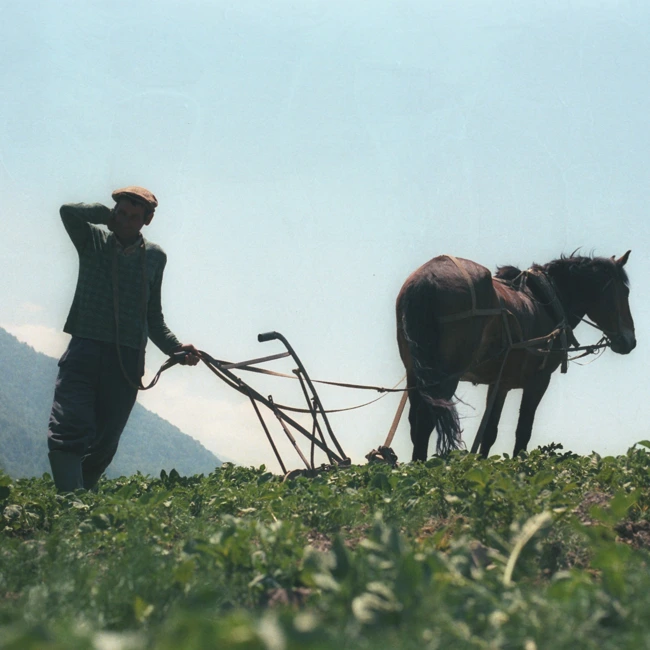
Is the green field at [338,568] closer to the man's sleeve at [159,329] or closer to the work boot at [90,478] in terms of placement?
the work boot at [90,478]

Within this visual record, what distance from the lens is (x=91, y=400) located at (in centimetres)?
616

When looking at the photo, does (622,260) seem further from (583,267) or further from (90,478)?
(90,478)

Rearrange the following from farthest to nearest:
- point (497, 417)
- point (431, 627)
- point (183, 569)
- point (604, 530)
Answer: point (497, 417), point (604, 530), point (183, 569), point (431, 627)

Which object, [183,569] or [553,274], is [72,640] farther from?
[553,274]

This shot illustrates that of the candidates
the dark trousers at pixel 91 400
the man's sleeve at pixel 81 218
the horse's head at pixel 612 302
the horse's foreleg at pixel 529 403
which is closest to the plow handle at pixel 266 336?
the dark trousers at pixel 91 400

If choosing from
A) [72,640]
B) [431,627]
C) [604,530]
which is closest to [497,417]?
[604,530]

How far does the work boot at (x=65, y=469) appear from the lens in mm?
5980

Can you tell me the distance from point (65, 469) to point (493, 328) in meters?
4.40

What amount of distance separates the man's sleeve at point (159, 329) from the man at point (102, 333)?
117 mm

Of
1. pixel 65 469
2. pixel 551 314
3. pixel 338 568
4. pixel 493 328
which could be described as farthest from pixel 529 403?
pixel 338 568

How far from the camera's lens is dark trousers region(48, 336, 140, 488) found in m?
6.02

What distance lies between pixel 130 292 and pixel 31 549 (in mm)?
2931

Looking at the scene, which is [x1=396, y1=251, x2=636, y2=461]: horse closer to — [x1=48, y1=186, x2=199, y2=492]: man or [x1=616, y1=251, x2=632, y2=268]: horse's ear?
[x1=616, y1=251, x2=632, y2=268]: horse's ear

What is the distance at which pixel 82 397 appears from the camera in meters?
6.10
